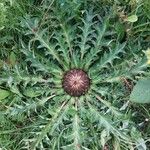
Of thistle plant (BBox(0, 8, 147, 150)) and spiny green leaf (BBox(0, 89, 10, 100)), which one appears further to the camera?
spiny green leaf (BBox(0, 89, 10, 100))

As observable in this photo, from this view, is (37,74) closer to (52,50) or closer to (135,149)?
(52,50)

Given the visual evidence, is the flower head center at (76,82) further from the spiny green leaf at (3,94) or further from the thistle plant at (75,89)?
the spiny green leaf at (3,94)

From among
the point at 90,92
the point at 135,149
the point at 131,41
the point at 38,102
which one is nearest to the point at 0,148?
the point at 38,102

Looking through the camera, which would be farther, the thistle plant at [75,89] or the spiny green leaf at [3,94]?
the spiny green leaf at [3,94]

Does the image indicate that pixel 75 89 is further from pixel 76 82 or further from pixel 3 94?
pixel 3 94

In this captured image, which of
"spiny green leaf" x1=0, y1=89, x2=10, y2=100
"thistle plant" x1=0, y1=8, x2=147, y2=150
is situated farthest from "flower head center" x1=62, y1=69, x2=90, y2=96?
"spiny green leaf" x1=0, y1=89, x2=10, y2=100

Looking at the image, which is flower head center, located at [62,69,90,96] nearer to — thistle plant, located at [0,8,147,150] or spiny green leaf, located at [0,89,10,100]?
thistle plant, located at [0,8,147,150]

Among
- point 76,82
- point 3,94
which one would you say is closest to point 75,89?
point 76,82

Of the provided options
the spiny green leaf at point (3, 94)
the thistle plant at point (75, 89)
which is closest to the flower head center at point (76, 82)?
the thistle plant at point (75, 89)
